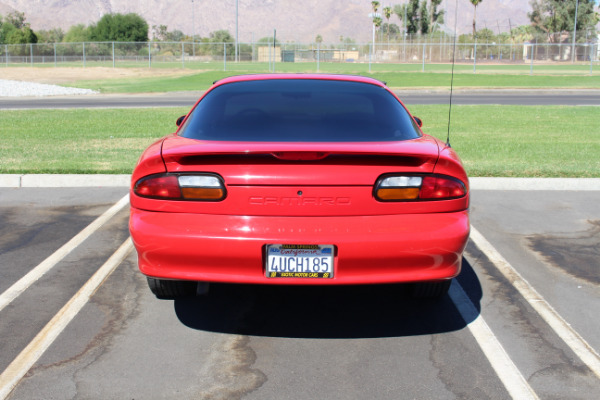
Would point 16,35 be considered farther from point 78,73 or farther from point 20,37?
point 78,73

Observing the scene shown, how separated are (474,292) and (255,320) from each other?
1615mm

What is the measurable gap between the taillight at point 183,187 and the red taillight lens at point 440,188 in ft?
3.65

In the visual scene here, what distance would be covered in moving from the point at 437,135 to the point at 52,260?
863cm

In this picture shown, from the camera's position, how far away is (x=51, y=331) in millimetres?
4031

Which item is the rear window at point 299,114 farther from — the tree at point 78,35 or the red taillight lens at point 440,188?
the tree at point 78,35

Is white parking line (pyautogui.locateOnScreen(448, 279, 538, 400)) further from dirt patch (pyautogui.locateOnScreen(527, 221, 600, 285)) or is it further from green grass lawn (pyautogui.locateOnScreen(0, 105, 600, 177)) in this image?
green grass lawn (pyautogui.locateOnScreen(0, 105, 600, 177))

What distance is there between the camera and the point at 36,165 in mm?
8922

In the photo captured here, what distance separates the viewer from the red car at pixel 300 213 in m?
3.63

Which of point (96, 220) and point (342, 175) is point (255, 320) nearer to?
point (342, 175)

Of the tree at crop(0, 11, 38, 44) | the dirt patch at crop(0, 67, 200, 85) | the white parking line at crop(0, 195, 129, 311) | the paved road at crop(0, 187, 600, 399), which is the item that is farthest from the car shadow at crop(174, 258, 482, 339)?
the tree at crop(0, 11, 38, 44)

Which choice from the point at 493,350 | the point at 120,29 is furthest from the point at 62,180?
the point at 120,29

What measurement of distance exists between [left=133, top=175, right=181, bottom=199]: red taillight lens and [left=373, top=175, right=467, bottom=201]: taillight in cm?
110

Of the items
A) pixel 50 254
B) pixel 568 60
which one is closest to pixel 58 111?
pixel 50 254

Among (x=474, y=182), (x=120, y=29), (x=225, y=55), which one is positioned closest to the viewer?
(x=474, y=182)
